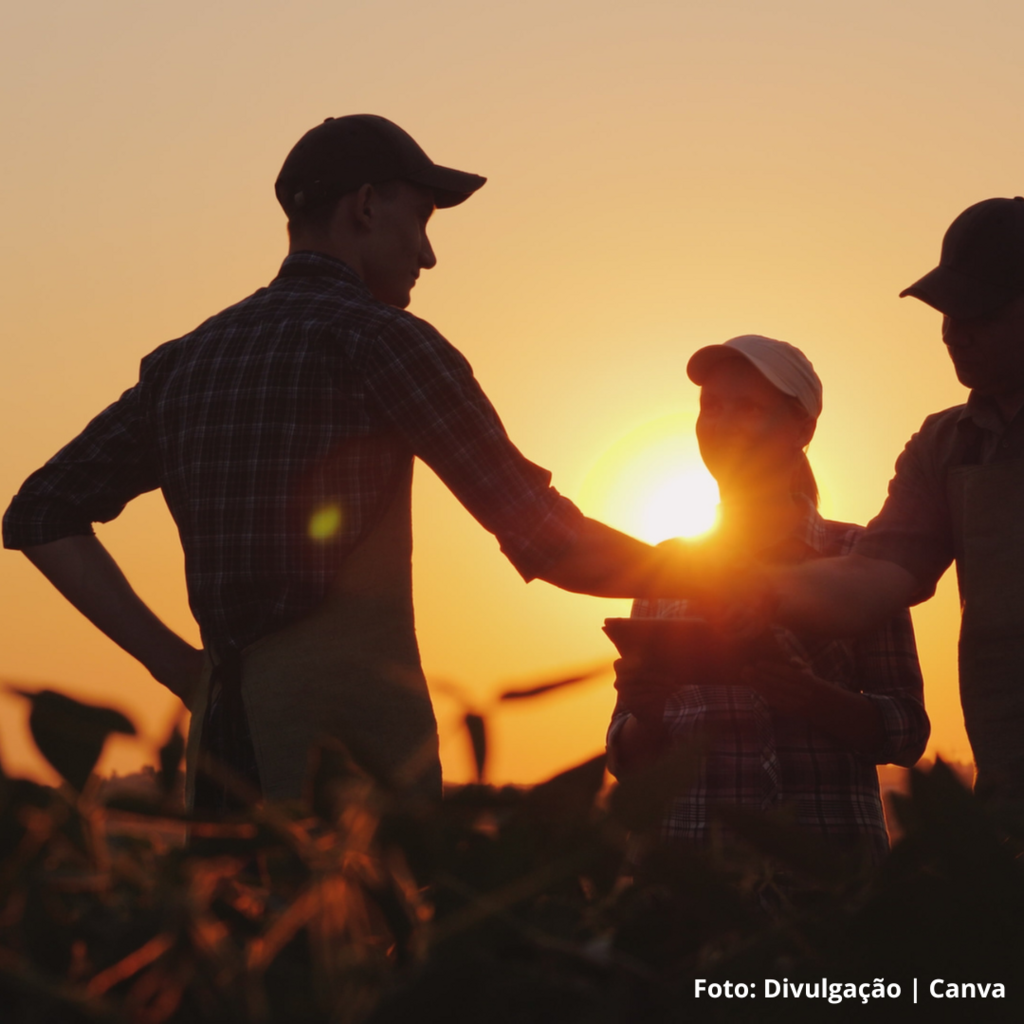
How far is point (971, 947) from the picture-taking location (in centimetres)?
69

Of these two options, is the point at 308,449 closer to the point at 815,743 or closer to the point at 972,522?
the point at 815,743

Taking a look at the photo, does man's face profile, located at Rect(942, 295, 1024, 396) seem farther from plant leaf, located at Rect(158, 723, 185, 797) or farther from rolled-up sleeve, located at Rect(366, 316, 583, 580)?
plant leaf, located at Rect(158, 723, 185, 797)

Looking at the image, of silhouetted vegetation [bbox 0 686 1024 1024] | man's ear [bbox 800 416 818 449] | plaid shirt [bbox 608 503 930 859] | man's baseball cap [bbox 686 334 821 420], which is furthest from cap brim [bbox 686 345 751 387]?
silhouetted vegetation [bbox 0 686 1024 1024]

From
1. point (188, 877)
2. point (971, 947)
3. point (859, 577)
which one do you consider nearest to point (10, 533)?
point (859, 577)

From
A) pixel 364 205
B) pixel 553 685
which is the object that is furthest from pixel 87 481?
pixel 553 685

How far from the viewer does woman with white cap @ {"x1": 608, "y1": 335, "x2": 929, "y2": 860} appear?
9.64 feet

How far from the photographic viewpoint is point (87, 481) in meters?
2.73

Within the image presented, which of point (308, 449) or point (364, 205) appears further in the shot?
point (364, 205)

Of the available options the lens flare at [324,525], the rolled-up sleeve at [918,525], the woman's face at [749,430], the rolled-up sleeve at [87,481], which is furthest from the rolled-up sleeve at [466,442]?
the rolled-up sleeve at [918,525]

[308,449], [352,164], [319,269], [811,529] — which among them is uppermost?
[352,164]

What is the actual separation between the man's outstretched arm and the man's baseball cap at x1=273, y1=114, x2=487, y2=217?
92cm

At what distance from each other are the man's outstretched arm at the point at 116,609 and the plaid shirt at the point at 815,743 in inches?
45.7

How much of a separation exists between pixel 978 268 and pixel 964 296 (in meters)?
0.09

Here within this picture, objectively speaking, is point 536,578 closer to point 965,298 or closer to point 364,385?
point 364,385
